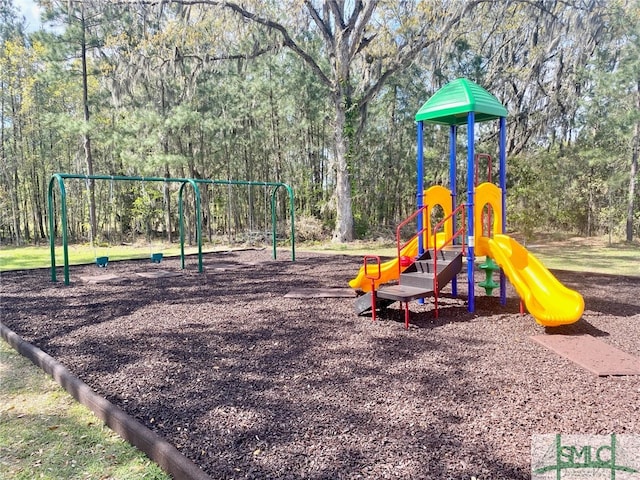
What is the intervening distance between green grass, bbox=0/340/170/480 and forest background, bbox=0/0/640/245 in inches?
339

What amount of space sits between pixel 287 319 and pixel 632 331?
3.50 metres

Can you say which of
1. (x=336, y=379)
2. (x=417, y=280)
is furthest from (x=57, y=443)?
(x=417, y=280)

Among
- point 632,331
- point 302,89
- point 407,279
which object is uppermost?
point 302,89

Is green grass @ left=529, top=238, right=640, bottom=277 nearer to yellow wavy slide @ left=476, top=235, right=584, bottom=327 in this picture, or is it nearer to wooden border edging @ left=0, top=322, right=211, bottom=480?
yellow wavy slide @ left=476, top=235, right=584, bottom=327

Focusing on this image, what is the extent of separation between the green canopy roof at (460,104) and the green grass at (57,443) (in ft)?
14.9

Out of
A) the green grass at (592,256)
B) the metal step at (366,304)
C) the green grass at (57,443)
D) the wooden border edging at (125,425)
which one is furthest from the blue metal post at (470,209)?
the green grass at (592,256)

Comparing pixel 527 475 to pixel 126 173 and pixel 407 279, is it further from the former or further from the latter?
pixel 126 173

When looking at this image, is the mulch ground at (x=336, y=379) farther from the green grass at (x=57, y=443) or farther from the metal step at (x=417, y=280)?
the metal step at (x=417, y=280)

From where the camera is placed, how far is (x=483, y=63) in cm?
1797

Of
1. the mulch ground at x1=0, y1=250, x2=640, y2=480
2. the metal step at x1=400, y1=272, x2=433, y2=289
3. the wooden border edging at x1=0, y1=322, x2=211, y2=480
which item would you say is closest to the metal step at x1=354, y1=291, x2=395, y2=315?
the mulch ground at x1=0, y1=250, x2=640, y2=480

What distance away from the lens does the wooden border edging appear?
2115mm

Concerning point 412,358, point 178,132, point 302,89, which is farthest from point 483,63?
point 412,358

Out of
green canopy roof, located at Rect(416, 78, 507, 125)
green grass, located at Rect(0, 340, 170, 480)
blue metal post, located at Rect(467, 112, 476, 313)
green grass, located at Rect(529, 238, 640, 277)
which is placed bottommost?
green grass, located at Rect(529, 238, 640, 277)

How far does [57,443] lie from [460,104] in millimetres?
4779
